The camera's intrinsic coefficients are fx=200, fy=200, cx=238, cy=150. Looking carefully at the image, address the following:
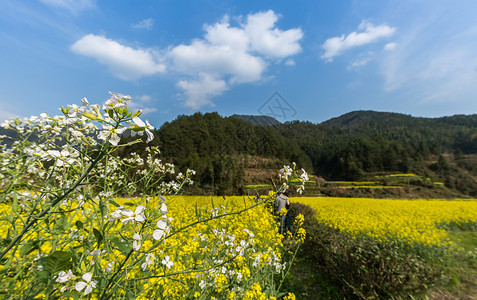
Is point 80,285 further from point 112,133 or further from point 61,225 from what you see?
point 112,133

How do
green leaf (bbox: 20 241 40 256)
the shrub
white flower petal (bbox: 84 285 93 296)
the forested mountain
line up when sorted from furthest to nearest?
the forested mountain
the shrub
green leaf (bbox: 20 241 40 256)
white flower petal (bbox: 84 285 93 296)

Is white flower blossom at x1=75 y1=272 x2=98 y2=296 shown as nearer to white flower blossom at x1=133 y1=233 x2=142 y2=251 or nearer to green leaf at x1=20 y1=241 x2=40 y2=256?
white flower blossom at x1=133 y1=233 x2=142 y2=251

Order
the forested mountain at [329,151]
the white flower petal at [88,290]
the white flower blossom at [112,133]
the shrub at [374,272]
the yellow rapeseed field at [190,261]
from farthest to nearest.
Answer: the forested mountain at [329,151]
the shrub at [374,272]
the yellow rapeseed field at [190,261]
the white flower petal at [88,290]
the white flower blossom at [112,133]

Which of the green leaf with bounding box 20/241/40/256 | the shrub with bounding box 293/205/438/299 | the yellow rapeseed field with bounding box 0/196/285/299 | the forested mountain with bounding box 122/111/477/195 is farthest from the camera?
the forested mountain with bounding box 122/111/477/195

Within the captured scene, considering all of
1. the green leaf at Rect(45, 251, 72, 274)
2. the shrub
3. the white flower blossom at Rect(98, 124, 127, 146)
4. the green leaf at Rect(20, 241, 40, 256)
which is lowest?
the shrub

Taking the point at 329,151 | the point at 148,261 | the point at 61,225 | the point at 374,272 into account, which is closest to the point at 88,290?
the point at 61,225

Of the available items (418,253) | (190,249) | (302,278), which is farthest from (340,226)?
(190,249)

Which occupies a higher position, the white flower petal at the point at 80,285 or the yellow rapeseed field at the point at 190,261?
the white flower petal at the point at 80,285

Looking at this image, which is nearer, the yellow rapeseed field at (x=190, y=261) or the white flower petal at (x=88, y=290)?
the white flower petal at (x=88, y=290)

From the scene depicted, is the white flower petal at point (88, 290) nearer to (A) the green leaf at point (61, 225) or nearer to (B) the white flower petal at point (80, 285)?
(B) the white flower petal at point (80, 285)

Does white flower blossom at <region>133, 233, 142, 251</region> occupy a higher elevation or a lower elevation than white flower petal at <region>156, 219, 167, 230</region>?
lower

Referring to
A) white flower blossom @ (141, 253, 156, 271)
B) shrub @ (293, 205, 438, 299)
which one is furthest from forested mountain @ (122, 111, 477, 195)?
white flower blossom @ (141, 253, 156, 271)

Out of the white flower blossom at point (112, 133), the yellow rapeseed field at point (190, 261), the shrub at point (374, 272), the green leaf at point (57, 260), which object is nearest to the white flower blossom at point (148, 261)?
the yellow rapeseed field at point (190, 261)

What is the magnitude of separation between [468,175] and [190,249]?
218 ft
